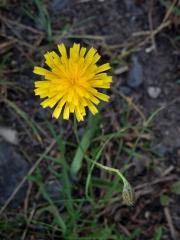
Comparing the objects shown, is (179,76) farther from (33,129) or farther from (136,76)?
(33,129)

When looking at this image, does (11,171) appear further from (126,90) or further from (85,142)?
(126,90)

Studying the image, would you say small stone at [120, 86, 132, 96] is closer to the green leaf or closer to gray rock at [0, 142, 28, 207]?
the green leaf

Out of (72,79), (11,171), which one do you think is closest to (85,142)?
(11,171)

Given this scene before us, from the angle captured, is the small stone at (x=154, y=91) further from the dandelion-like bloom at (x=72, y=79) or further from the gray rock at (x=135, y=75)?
the dandelion-like bloom at (x=72, y=79)

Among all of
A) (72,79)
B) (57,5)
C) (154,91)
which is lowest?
(72,79)

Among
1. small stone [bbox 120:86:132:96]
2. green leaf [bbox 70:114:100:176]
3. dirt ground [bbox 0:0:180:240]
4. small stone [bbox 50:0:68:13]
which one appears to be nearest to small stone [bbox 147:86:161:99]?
dirt ground [bbox 0:0:180:240]

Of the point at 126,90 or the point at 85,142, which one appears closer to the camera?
the point at 85,142

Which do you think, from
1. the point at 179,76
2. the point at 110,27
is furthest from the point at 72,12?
the point at 179,76

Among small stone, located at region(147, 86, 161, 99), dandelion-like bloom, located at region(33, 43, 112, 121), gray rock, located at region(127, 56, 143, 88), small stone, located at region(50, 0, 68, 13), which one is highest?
small stone, located at region(50, 0, 68, 13)
